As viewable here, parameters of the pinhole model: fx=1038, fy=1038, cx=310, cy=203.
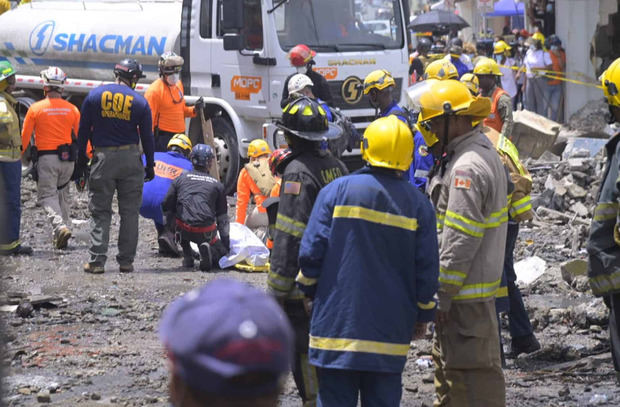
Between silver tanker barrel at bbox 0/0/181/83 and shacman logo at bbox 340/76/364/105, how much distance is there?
98.5 inches

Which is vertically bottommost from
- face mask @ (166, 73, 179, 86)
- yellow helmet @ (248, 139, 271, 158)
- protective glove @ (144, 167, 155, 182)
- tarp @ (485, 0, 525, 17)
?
protective glove @ (144, 167, 155, 182)

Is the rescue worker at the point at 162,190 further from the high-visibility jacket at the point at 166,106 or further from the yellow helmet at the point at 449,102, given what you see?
the yellow helmet at the point at 449,102

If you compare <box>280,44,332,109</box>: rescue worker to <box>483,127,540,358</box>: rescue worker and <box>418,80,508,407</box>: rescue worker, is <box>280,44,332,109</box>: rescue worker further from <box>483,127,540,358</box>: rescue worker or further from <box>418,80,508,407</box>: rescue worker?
<box>418,80,508,407</box>: rescue worker

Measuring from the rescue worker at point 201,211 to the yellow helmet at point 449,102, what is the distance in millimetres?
5125

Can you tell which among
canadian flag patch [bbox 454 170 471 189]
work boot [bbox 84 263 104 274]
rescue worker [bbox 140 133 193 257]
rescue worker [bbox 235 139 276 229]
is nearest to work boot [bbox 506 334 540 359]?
canadian flag patch [bbox 454 170 471 189]

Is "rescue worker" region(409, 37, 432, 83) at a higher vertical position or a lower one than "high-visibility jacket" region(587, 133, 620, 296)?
higher

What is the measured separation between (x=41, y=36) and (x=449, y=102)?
1344 centimetres

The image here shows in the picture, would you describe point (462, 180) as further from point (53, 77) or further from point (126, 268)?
point (53, 77)

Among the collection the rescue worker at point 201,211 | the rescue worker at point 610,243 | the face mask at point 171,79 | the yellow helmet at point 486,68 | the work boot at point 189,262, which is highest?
the yellow helmet at point 486,68

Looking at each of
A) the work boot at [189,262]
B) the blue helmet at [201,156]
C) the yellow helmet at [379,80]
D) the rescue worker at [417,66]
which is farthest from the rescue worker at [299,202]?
the rescue worker at [417,66]

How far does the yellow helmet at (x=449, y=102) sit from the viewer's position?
15.4 ft

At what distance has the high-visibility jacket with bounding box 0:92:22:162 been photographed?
9672 mm

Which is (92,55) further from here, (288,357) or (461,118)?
(288,357)

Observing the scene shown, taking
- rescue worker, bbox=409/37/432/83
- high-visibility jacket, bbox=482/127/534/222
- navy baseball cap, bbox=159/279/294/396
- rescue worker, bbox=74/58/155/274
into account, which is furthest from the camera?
rescue worker, bbox=409/37/432/83
